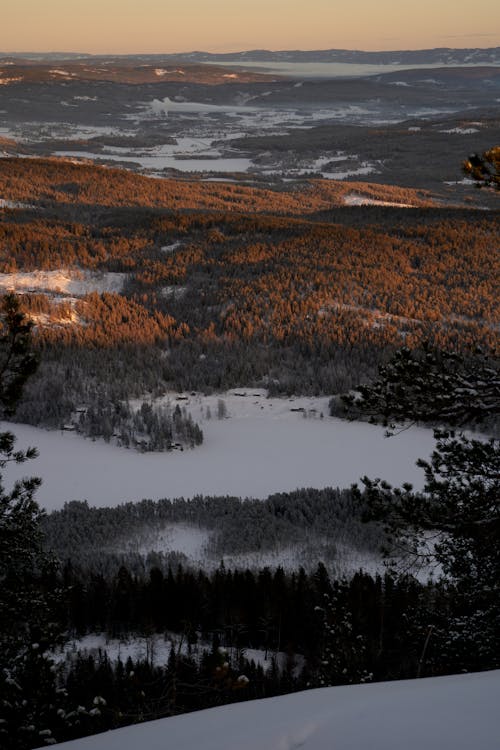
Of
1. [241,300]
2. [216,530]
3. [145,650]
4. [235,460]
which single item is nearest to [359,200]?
[241,300]

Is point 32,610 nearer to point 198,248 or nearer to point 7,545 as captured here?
point 7,545

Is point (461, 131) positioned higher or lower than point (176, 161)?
higher

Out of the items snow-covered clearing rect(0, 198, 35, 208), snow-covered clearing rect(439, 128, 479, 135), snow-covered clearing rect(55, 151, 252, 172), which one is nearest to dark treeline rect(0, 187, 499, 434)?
snow-covered clearing rect(0, 198, 35, 208)

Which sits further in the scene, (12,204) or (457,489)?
(12,204)

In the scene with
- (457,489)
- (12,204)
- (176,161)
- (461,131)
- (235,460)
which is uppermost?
(461,131)

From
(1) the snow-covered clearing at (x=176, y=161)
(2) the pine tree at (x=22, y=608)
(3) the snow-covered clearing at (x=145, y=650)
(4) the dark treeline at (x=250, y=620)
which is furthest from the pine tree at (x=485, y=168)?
(1) the snow-covered clearing at (x=176, y=161)

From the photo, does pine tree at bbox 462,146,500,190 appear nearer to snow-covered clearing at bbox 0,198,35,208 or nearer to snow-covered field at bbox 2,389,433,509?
snow-covered field at bbox 2,389,433,509

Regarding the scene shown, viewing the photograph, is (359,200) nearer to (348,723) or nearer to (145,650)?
(145,650)
